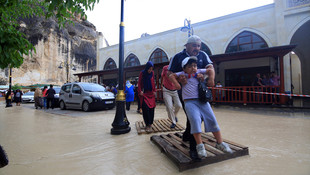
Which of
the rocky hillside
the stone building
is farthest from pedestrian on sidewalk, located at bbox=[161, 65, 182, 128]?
the rocky hillside

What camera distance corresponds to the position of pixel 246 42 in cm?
1153

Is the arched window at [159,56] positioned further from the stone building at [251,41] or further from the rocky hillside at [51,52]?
the rocky hillside at [51,52]

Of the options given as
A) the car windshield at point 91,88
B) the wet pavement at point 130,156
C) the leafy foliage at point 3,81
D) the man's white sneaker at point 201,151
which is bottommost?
the wet pavement at point 130,156

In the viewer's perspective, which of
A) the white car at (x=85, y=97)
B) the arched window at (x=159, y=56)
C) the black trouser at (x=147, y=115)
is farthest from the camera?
the arched window at (x=159, y=56)

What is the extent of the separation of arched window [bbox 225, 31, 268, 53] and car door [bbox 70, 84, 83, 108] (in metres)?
10.8

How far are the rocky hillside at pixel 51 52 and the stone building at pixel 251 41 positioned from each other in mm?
27525

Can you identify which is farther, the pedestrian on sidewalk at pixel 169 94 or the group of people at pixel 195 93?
the pedestrian on sidewalk at pixel 169 94

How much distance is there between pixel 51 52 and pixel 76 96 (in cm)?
3504

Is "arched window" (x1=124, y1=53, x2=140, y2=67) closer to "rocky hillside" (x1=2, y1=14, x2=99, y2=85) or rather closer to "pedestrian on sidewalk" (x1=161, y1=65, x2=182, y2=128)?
"pedestrian on sidewalk" (x1=161, y1=65, x2=182, y2=128)

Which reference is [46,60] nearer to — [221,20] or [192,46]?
[221,20]

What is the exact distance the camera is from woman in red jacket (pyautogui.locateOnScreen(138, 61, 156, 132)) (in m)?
3.91

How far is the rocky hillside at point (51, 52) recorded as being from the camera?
113 ft

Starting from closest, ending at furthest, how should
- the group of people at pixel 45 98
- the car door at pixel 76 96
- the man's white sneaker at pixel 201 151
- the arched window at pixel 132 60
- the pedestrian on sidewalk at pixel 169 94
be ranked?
the man's white sneaker at pixel 201 151 < the pedestrian on sidewalk at pixel 169 94 < the car door at pixel 76 96 < the group of people at pixel 45 98 < the arched window at pixel 132 60

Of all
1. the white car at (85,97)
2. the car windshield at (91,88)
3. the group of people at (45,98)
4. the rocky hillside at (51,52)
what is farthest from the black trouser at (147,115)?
the rocky hillside at (51,52)
